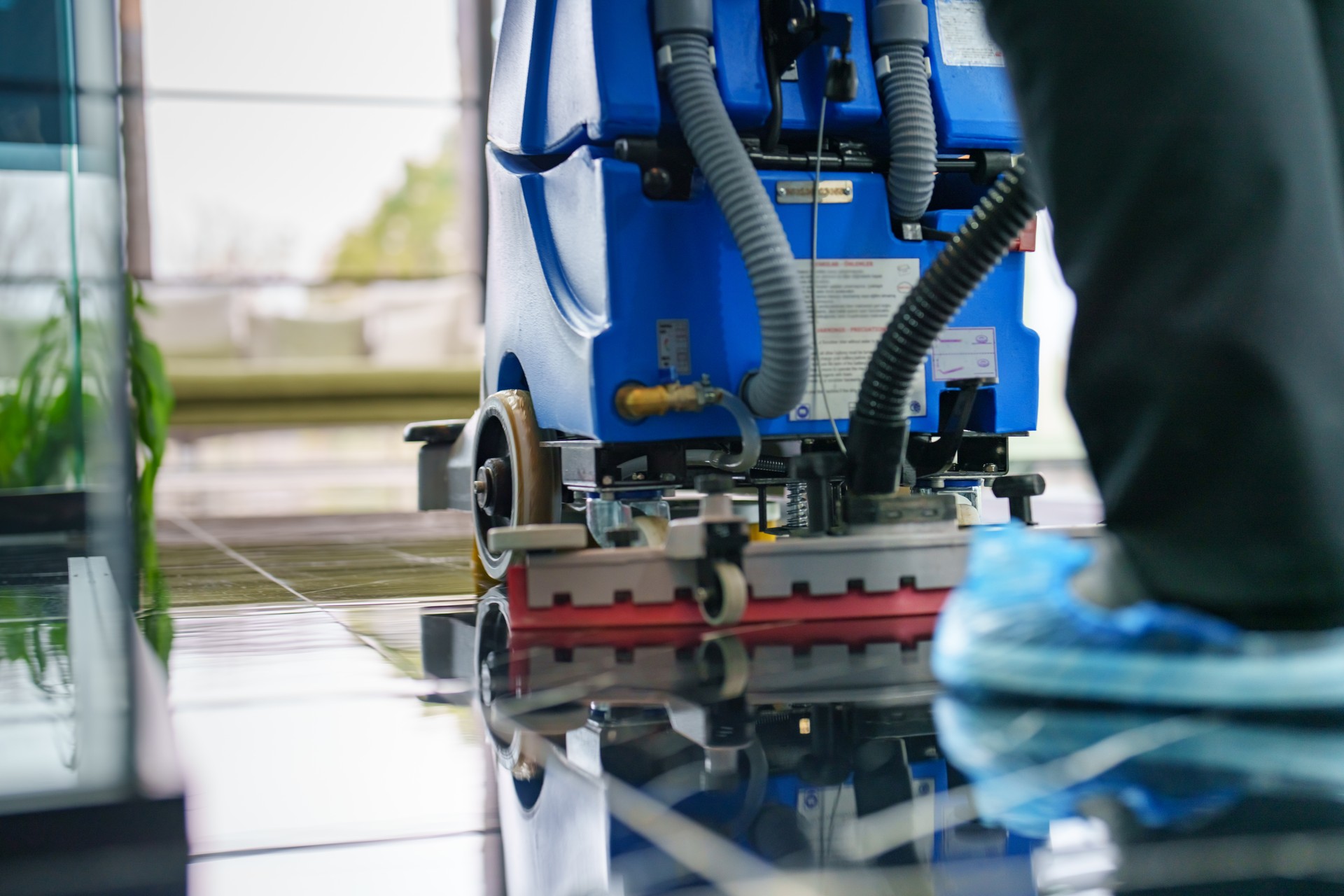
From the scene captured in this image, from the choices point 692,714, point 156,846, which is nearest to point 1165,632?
point 692,714

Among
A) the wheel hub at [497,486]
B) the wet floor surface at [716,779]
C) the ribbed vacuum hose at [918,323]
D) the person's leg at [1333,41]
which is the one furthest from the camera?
the wheel hub at [497,486]

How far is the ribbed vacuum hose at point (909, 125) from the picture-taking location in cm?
149

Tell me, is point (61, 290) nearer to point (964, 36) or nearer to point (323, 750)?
point (964, 36)

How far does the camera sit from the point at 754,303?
4.85ft

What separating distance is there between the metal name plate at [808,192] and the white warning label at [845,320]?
7cm

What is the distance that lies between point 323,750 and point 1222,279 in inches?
26.6

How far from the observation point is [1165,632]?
0.80 m

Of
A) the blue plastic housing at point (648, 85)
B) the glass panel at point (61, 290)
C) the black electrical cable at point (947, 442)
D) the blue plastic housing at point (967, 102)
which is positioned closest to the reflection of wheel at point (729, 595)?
the black electrical cable at point (947, 442)

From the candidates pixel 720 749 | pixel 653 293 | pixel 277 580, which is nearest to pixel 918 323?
pixel 653 293

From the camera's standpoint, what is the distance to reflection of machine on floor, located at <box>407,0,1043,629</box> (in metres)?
1.32

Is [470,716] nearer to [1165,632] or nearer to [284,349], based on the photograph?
[1165,632]

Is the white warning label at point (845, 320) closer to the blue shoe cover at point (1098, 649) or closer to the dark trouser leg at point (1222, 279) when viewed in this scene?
the blue shoe cover at point (1098, 649)

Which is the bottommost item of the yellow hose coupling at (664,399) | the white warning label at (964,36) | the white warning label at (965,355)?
the yellow hose coupling at (664,399)

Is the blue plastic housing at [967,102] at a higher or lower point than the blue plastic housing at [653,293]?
higher
